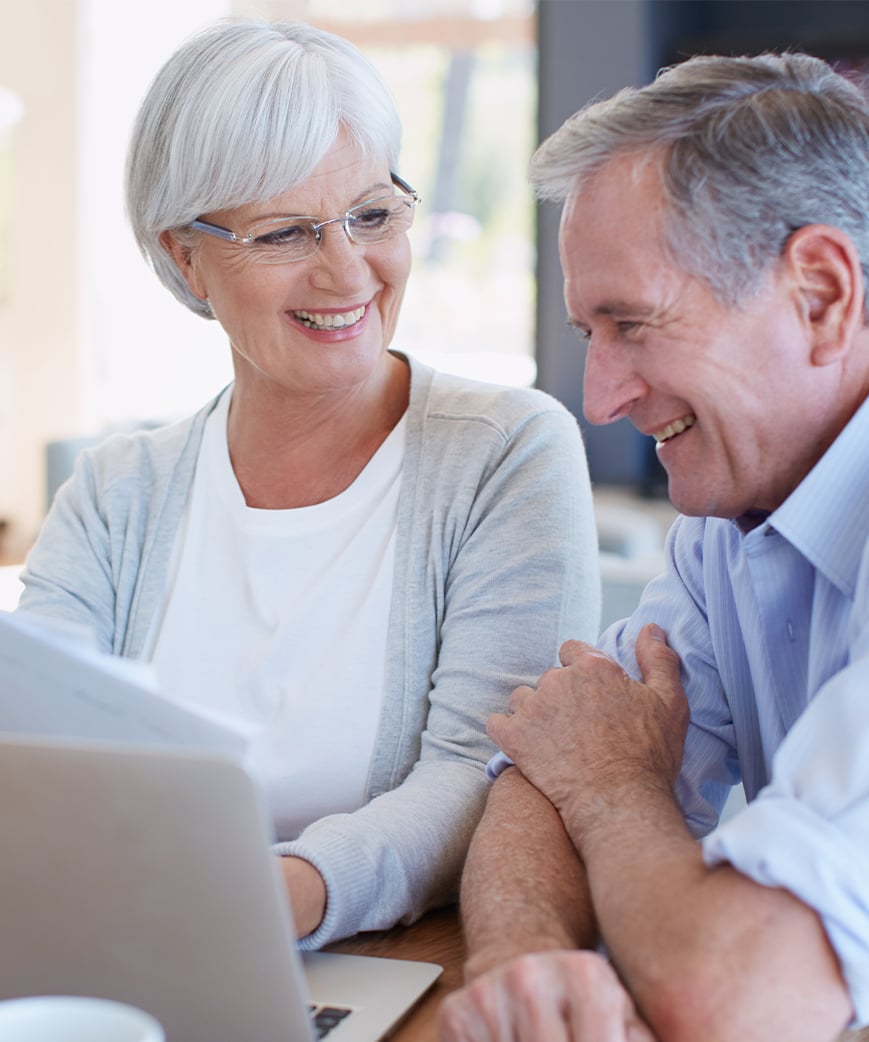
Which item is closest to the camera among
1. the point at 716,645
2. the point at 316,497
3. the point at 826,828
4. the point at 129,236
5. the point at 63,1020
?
the point at 63,1020

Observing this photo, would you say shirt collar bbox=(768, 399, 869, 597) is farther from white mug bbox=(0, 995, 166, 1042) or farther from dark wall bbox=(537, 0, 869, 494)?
dark wall bbox=(537, 0, 869, 494)

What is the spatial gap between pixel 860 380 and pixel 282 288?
0.68 meters

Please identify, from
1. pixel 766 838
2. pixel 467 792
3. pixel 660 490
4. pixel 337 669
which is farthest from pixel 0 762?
pixel 660 490

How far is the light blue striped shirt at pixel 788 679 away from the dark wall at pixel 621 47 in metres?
4.00

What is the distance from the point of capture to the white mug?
643 millimetres

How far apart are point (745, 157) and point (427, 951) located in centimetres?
65

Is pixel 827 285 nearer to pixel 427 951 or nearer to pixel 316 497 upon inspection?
pixel 427 951

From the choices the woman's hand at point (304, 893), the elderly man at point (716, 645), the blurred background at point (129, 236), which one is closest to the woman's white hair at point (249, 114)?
the elderly man at point (716, 645)

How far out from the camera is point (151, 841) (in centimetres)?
71

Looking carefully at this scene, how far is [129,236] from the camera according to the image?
→ 5.99 meters

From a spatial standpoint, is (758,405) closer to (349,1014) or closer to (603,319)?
(603,319)

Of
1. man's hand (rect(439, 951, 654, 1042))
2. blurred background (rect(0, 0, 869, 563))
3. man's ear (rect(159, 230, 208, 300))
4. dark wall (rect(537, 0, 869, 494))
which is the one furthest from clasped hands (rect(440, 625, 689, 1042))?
blurred background (rect(0, 0, 869, 563))

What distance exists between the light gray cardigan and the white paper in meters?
0.32

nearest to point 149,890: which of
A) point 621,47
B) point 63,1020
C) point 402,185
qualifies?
point 63,1020
